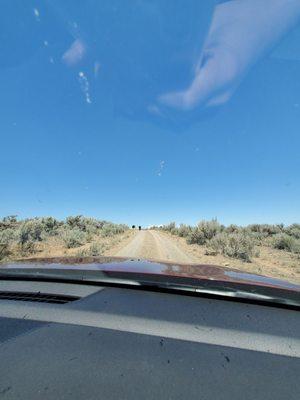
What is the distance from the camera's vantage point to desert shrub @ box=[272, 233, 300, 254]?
2288cm

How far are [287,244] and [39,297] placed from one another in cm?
2487

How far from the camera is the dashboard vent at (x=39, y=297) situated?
2.55m

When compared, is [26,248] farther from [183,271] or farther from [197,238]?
[183,271]

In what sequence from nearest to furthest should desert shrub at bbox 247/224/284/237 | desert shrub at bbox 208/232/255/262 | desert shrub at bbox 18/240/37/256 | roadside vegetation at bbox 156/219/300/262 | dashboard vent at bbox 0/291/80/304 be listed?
dashboard vent at bbox 0/291/80/304 < desert shrub at bbox 18/240/37/256 < desert shrub at bbox 208/232/255/262 < roadside vegetation at bbox 156/219/300/262 < desert shrub at bbox 247/224/284/237

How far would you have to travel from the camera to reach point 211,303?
245 centimetres

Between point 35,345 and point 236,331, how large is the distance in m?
1.19

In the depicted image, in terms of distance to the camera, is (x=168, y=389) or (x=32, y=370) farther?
(x=32, y=370)

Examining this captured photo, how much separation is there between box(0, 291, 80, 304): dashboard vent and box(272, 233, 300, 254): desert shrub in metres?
22.5

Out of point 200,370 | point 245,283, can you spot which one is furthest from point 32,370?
point 245,283

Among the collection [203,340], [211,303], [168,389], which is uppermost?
[211,303]

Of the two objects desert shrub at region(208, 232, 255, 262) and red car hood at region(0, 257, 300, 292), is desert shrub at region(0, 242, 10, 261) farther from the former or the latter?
red car hood at region(0, 257, 300, 292)

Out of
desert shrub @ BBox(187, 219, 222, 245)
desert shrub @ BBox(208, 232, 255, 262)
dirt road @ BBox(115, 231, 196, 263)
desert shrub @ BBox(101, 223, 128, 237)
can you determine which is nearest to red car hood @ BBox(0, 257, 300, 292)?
dirt road @ BBox(115, 231, 196, 263)

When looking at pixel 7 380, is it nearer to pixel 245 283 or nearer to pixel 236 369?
pixel 236 369

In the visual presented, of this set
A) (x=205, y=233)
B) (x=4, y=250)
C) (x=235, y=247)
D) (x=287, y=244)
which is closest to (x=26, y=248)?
(x=4, y=250)
